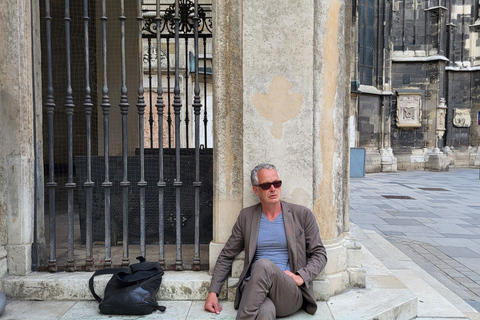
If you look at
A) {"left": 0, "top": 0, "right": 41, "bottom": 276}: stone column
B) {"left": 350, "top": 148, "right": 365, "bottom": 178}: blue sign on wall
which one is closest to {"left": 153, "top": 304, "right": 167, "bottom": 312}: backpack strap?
{"left": 0, "top": 0, "right": 41, "bottom": 276}: stone column

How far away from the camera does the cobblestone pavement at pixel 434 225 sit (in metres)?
4.47

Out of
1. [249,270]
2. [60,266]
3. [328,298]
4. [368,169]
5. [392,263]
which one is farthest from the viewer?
[368,169]

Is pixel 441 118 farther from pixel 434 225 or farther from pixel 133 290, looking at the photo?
pixel 133 290

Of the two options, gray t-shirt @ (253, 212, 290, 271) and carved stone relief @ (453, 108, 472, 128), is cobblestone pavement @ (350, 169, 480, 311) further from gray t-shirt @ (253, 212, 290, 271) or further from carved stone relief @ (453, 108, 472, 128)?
carved stone relief @ (453, 108, 472, 128)

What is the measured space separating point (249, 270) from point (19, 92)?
2429mm

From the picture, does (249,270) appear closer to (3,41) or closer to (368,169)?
(3,41)

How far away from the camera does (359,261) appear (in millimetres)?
3465

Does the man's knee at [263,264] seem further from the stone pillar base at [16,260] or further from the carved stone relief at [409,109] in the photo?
the carved stone relief at [409,109]

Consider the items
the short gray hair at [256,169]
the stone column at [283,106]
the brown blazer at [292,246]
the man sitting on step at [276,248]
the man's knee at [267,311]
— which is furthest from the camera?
the stone column at [283,106]

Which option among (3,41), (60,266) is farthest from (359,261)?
(3,41)

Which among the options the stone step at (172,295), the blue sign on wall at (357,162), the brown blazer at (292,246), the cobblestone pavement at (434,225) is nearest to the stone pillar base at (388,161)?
the blue sign on wall at (357,162)

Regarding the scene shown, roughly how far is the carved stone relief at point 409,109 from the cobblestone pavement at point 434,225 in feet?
27.5

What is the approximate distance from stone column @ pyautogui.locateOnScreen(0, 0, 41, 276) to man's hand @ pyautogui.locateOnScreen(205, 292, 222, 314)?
5.41 ft

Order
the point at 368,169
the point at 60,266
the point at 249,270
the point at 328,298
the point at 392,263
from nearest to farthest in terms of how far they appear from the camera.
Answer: the point at 249,270 → the point at 328,298 → the point at 60,266 → the point at 392,263 → the point at 368,169
